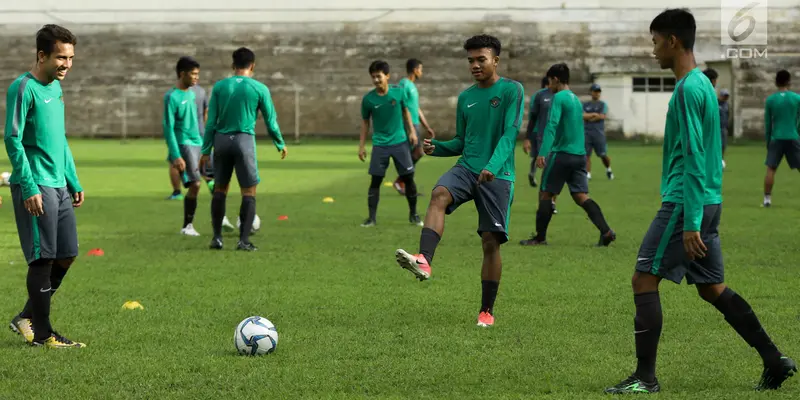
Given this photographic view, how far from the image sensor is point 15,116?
684cm

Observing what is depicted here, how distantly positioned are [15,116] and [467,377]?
3.05 metres

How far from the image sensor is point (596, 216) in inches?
499

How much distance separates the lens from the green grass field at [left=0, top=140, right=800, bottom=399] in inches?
246

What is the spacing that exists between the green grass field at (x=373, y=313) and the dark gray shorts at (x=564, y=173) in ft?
2.15

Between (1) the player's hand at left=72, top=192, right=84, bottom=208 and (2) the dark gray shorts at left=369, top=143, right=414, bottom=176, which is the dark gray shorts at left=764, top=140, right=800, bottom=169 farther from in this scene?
(1) the player's hand at left=72, top=192, right=84, bottom=208

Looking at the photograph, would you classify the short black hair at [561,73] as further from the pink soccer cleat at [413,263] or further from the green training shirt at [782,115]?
the pink soccer cleat at [413,263]

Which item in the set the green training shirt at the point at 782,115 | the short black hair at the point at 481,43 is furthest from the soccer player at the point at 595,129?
the short black hair at the point at 481,43

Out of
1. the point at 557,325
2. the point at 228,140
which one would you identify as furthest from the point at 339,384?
the point at 228,140

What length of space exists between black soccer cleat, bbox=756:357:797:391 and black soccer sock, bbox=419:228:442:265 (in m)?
2.21

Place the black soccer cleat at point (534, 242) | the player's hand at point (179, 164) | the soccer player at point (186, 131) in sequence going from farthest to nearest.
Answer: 1. the soccer player at point (186, 131)
2. the player's hand at point (179, 164)
3. the black soccer cleat at point (534, 242)

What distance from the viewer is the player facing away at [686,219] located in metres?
5.61

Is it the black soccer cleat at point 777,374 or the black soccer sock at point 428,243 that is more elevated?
the black soccer sock at point 428,243

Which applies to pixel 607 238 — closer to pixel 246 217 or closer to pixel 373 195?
pixel 373 195

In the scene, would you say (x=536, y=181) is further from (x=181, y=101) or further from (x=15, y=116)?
(x=15, y=116)
